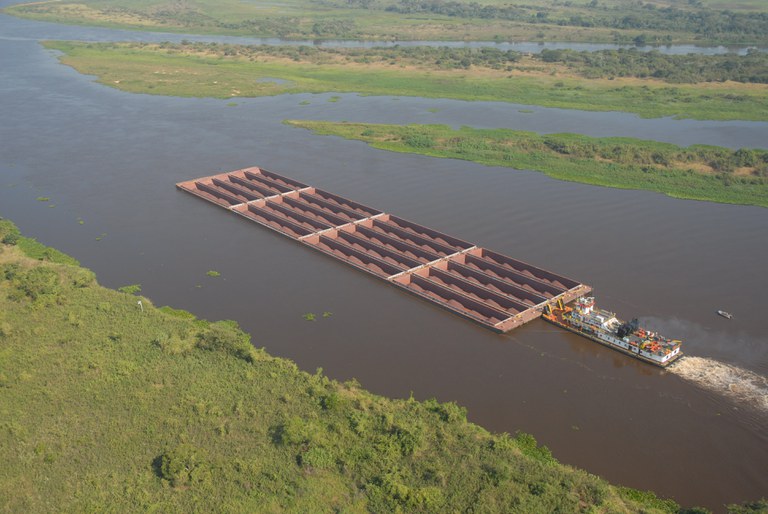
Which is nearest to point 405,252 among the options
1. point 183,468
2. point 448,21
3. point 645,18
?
point 183,468

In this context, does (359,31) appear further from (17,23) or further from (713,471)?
(713,471)

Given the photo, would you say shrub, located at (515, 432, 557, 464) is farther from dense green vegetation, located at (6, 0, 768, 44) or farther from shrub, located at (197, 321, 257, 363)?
dense green vegetation, located at (6, 0, 768, 44)

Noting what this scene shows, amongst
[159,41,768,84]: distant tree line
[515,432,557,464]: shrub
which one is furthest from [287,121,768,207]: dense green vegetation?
[159,41,768,84]: distant tree line

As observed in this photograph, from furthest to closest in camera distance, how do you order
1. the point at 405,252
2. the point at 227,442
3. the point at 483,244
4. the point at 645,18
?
the point at 645,18 < the point at 483,244 < the point at 405,252 < the point at 227,442

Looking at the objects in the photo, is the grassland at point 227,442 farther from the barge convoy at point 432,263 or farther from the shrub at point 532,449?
the barge convoy at point 432,263

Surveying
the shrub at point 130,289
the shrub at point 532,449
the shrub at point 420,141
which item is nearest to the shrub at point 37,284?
the shrub at point 130,289

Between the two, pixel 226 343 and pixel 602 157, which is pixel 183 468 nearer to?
pixel 226 343

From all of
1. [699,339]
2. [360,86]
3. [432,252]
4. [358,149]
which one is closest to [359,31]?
[360,86]
